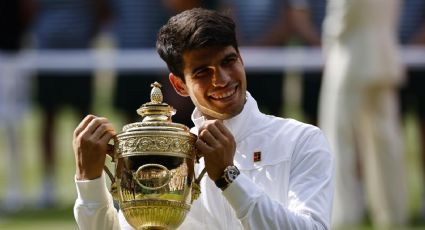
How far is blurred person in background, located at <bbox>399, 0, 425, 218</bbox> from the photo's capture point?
11.2 m

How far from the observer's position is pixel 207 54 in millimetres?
4590

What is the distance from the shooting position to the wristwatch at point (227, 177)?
442 cm

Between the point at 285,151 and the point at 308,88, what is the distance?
6.89 meters

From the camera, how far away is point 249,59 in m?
11.4

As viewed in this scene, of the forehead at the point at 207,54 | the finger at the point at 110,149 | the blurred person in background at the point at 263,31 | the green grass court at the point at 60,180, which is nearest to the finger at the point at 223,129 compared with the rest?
the forehead at the point at 207,54

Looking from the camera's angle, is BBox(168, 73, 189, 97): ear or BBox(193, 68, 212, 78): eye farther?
BBox(168, 73, 189, 97): ear

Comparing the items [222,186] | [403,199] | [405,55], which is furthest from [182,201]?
[405,55]

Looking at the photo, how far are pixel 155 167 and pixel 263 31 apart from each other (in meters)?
7.08

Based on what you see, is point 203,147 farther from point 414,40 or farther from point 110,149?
point 414,40

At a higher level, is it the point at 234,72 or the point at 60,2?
the point at 234,72

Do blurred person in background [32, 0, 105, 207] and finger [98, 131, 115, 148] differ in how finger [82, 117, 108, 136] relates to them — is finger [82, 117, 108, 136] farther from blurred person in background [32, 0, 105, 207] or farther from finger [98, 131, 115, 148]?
blurred person in background [32, 0, 105, 207]

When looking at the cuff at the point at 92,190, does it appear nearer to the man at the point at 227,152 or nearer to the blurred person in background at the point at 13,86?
the man at the point at 227,152

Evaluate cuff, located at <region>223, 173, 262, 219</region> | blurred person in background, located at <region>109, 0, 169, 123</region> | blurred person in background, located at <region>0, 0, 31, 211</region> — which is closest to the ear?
cuff, located at <region>223, 173, 262, 219</region>

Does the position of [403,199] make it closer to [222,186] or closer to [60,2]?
[60,2]
